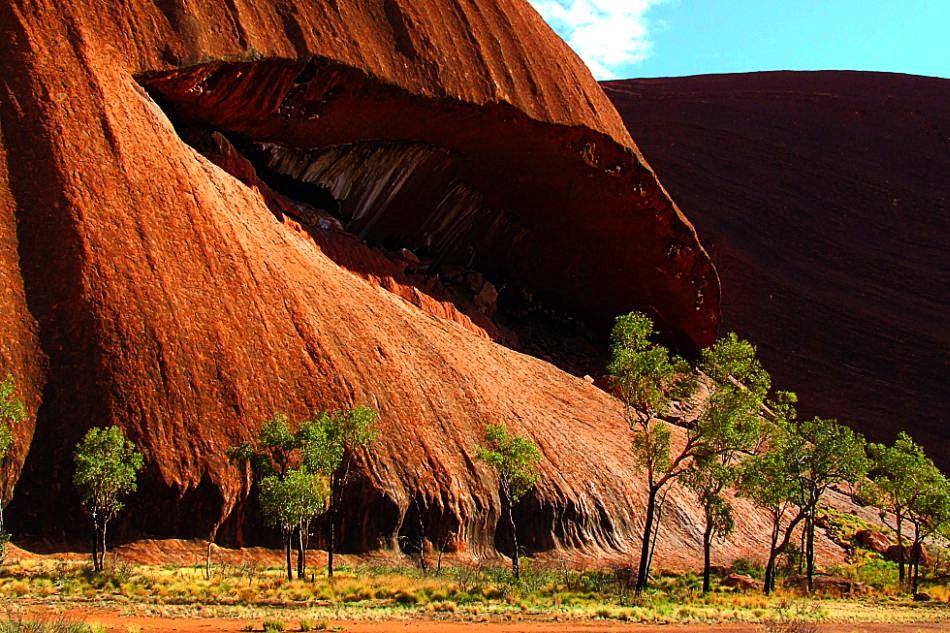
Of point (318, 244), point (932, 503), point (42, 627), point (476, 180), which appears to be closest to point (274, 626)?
point (42, 627)

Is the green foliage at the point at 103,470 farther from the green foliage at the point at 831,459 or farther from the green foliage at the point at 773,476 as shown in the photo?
the green foliage at the point at 831,459

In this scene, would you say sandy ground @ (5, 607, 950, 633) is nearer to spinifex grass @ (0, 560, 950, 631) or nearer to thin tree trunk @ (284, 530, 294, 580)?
spinifex grass @ (0, 560, 950, 631)

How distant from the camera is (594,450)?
33438mm

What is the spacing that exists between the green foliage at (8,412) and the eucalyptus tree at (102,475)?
1.46 metres

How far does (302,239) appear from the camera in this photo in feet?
111

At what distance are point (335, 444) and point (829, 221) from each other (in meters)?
59.0

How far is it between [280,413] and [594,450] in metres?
13.2

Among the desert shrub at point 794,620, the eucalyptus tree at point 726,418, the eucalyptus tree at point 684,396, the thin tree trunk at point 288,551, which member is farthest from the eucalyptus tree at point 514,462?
the desert shrub at point 794,620

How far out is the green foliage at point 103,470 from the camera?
20072 mm

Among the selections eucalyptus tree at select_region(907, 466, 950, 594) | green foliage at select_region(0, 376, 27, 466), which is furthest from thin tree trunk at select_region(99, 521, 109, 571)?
eucalyptus tree at select_region(907, 466, 950, 594)

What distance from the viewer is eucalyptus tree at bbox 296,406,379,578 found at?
902 inches

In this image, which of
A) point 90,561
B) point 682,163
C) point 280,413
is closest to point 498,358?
point 280,413

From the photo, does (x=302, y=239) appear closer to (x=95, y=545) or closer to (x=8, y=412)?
(x=8, y=412)

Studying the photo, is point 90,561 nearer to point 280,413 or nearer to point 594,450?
point 280,413
